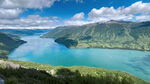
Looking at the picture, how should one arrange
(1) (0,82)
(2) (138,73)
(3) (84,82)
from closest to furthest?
(1) (0,82) < (3) (84,82) < (2) (138,73)

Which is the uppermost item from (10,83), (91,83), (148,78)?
(10,83)

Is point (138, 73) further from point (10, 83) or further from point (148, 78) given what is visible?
point (10, 83)

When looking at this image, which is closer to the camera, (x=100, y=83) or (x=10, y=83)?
(x=10, y=83)

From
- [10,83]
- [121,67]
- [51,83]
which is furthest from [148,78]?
[10,83]

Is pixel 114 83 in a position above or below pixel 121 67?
above

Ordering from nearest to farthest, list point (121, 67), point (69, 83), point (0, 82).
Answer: point (0, 82), point (69, 83), point (121, 67)

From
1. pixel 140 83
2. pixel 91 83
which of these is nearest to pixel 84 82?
pixel 91 83

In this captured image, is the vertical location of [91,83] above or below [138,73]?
above

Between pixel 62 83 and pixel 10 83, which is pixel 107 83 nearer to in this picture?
pixel 62 83

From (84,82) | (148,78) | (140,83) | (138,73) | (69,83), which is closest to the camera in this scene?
(69,83)
